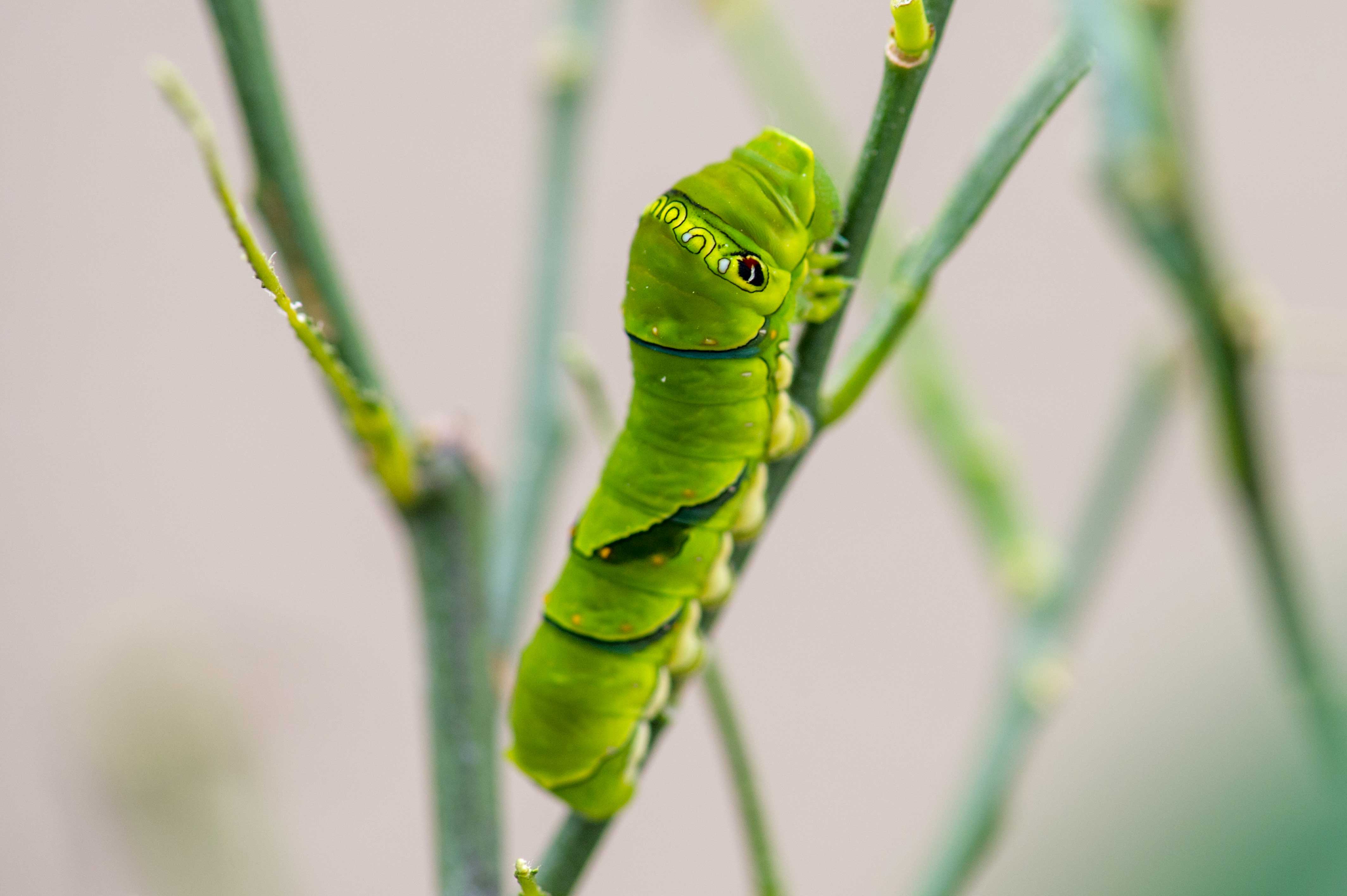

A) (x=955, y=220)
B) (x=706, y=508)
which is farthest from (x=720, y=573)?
(x=955, y=220)

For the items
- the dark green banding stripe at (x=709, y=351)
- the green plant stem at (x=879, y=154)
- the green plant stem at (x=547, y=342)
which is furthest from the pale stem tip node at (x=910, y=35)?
the green plant stem at (x=547, y=342)

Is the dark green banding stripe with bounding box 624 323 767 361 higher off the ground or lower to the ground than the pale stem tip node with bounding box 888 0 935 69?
lower

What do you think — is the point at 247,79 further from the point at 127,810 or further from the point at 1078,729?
the point at 1078,729

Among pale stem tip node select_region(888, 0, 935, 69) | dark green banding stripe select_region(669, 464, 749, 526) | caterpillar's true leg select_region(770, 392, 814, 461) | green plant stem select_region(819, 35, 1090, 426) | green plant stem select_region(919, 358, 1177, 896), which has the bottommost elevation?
green plant stem select_region(919, 358, 1177, 896)

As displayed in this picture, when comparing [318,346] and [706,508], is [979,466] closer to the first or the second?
[706,508]

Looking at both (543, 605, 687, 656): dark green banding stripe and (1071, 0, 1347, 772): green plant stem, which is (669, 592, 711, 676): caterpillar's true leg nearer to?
(543, 605, 687, 656): dark green banding stripe

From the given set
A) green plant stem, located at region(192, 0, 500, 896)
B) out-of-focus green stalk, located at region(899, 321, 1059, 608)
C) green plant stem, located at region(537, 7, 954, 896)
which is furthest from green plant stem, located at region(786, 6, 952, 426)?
out-of-focus green stalk, located at region(899, 321, 1059, 608)
